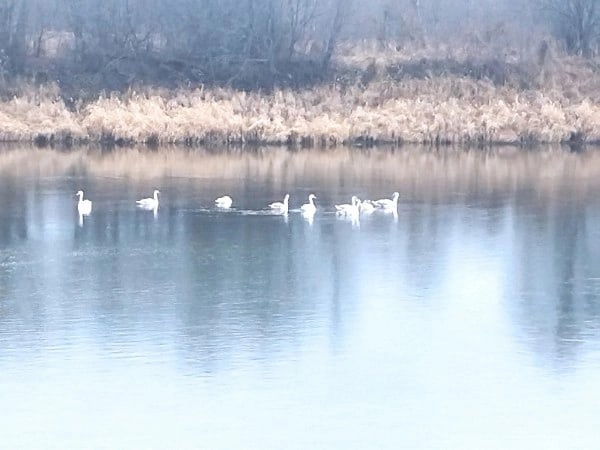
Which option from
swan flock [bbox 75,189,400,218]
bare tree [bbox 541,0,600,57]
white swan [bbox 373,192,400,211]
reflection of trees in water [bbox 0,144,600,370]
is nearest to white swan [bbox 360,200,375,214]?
swan flock [bbox 75,189,400,218]

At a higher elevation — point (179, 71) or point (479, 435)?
point (179, 71)

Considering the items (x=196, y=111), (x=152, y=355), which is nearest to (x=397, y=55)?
(x=196, y=111)

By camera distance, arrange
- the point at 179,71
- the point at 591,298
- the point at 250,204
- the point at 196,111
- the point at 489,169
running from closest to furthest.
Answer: the point at 591,298 → the point at 250,204 → the point at 489,169 → the point at 196,111 → the point at 179,71

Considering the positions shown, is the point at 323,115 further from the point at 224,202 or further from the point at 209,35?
the point at 224,202

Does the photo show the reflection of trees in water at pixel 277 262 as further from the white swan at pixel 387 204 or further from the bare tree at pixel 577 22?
the bare tree at pixel 577 22

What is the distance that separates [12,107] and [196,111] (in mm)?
5180

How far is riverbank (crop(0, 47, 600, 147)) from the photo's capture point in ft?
124

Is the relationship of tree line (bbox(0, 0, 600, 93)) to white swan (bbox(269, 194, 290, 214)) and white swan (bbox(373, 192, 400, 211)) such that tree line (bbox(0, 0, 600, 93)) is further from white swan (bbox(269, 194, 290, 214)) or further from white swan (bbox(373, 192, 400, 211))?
white swan (bbox(269, 194, 290, 214))

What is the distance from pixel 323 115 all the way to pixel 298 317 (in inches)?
869

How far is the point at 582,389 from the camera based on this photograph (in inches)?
581

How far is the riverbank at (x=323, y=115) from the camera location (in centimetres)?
3788

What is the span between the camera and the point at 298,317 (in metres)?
17.7

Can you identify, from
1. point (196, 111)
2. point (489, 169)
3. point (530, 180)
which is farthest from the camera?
point (196, 111)

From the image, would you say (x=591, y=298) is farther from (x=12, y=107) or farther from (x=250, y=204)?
(x=12, y=107)
